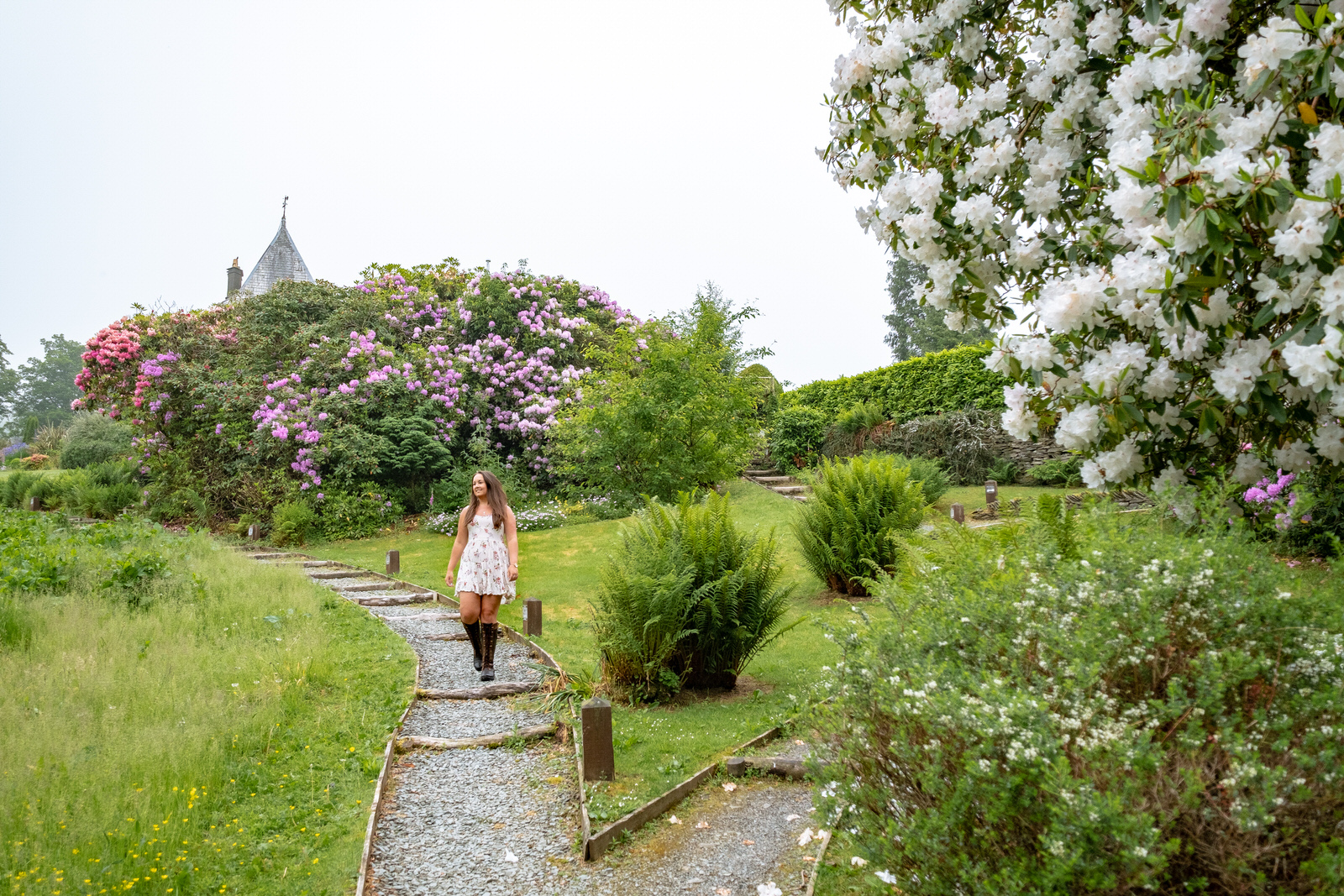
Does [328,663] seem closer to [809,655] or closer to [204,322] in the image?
[809,655]

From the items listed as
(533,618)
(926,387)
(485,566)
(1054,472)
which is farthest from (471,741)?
(926,387)

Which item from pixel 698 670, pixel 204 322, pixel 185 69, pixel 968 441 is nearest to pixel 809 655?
pixel 698 670

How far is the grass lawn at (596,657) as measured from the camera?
430cm

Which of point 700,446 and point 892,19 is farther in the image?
point 700,446

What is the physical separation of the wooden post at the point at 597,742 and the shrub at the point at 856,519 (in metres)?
4.18

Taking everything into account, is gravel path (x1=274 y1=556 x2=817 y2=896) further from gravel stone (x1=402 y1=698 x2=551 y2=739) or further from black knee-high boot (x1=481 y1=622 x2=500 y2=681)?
black knee-high boot (x1=481 y1=622 x2=500 y2=681)

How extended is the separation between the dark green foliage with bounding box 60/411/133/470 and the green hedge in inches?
801

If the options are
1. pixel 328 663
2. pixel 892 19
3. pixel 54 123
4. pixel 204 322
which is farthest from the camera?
pixel 204 322

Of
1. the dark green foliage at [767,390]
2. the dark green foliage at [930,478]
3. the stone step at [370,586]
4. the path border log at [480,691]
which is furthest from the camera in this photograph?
the dark green foliage at [767,390]

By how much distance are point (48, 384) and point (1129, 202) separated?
75.8 m

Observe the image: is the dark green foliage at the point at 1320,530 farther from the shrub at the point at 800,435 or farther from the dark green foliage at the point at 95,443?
the dark green foliage at the point at 95,443

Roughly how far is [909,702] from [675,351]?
33.5 feet

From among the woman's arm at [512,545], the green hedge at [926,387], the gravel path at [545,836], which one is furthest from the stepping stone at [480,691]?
the green hedge at [926,387]

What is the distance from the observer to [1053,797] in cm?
190
